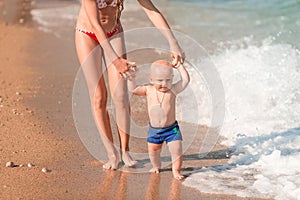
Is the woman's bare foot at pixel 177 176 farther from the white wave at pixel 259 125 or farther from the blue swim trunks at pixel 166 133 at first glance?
the blue swim trunks at pixel 166 133

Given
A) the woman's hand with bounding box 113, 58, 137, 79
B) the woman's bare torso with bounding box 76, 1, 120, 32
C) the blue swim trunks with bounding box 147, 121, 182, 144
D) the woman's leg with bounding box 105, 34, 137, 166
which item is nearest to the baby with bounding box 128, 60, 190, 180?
the blue swim trunks with bounding box 147, 121, 182, 144

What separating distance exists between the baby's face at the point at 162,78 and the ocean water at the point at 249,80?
0.74 metres

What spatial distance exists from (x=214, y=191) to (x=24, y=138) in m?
1.85

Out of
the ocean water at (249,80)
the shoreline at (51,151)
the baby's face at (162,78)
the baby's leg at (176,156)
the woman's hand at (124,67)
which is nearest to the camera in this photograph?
the woman's hand at (124,67)

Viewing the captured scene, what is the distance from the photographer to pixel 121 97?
498 centimetres

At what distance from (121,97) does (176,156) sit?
2.03ft

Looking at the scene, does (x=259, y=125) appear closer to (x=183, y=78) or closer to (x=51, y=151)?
(x=183, y=78)

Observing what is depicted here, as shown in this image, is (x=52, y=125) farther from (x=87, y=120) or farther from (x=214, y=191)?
(x=214, y=191)

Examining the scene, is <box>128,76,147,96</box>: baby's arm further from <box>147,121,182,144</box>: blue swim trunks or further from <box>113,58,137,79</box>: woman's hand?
<box>147,121,182,144</box>: blue swim trunks

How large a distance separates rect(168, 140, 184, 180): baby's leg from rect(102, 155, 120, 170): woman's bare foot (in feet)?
1.51

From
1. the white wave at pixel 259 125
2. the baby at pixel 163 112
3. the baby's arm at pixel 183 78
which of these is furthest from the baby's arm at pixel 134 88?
the white wave at pixel 259 125

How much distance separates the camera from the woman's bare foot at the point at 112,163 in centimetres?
505

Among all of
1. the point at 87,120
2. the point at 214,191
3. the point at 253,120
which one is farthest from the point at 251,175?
the point at 87,120

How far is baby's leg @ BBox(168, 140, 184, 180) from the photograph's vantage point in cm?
487
